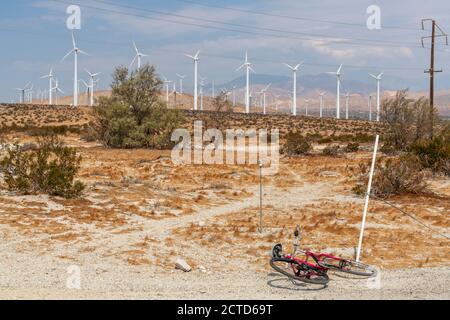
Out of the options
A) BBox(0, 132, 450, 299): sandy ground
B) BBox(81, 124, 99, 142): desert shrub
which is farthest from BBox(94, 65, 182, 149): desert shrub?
BBox(0, 132, 450, 299): sandy ground

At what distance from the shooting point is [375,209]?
20.0 meters

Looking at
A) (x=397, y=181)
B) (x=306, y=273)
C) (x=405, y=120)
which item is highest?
(x=405, y=120)

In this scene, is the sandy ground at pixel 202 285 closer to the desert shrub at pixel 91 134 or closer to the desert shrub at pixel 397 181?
the desert shrub at pixel 397 181

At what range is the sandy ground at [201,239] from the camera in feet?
33.3

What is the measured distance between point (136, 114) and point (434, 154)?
76.5ft

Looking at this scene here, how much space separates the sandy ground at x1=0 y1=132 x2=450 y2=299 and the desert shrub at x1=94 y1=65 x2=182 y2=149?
53.1 feet

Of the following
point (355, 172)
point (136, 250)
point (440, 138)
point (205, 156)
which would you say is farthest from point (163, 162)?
point (136, 250)

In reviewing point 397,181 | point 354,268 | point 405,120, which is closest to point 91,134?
point 405,120

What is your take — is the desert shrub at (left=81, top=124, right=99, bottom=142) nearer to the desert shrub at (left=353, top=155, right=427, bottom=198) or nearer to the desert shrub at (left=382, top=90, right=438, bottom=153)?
the desert shrub at (left=382, top=90, right=438, bottom=153)

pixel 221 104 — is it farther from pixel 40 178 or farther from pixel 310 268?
pixel 310 268

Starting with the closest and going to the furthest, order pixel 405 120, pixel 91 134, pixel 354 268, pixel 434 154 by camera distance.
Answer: pixel 354 268, pixel 434 154, pixel 405 120, pixel 91 134

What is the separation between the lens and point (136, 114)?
44125 millimetres

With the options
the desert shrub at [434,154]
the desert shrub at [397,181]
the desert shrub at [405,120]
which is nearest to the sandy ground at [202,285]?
the desert shrub at [397,181]

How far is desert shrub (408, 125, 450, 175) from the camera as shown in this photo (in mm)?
28844
